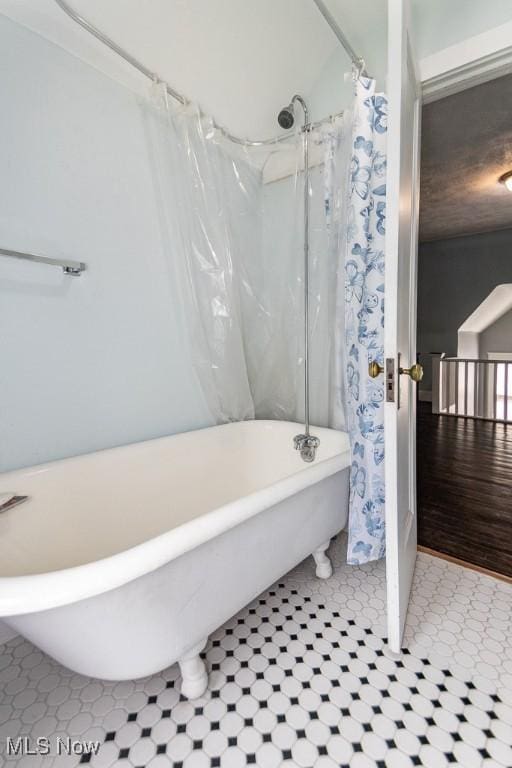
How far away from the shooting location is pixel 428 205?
4051 mm

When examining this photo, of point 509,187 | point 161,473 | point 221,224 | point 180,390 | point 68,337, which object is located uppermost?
point 509,187

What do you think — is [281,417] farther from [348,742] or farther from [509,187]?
[509,187]

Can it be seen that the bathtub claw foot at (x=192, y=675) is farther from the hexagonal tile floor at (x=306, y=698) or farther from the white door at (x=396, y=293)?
the white door at (x=396, y=293)

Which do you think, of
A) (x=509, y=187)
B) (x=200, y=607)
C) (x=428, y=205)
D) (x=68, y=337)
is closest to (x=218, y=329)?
(x=68, y=337)

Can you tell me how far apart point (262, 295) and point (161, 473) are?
0.99 metres

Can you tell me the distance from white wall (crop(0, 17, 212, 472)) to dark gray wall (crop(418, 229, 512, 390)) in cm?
483

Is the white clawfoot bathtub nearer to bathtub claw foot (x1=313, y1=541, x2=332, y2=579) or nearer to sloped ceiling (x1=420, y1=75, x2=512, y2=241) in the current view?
bathtub claw foot (x1=313, y1=541, x2=332, y2=579)

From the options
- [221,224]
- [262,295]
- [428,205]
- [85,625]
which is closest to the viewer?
[85,625]

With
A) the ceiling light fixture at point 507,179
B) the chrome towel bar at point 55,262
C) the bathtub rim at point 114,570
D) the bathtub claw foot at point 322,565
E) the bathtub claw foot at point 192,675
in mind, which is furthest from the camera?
the ceiling light fixture at point 507,179

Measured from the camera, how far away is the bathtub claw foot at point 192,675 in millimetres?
1013

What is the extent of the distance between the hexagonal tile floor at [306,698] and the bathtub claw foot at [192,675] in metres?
0.03

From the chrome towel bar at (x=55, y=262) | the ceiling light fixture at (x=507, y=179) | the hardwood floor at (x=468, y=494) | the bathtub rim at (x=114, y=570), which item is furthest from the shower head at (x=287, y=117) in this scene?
the ceiling light fixture at (x=507, y=179)

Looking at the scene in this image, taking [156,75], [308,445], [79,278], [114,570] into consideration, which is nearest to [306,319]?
[308,445]

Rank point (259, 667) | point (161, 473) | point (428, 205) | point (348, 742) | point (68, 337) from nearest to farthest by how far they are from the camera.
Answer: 1. point (348, 742)
2. point (259, 667)
3. point (68, 337)
4. point (161, 473)
5. point (428, 205)
